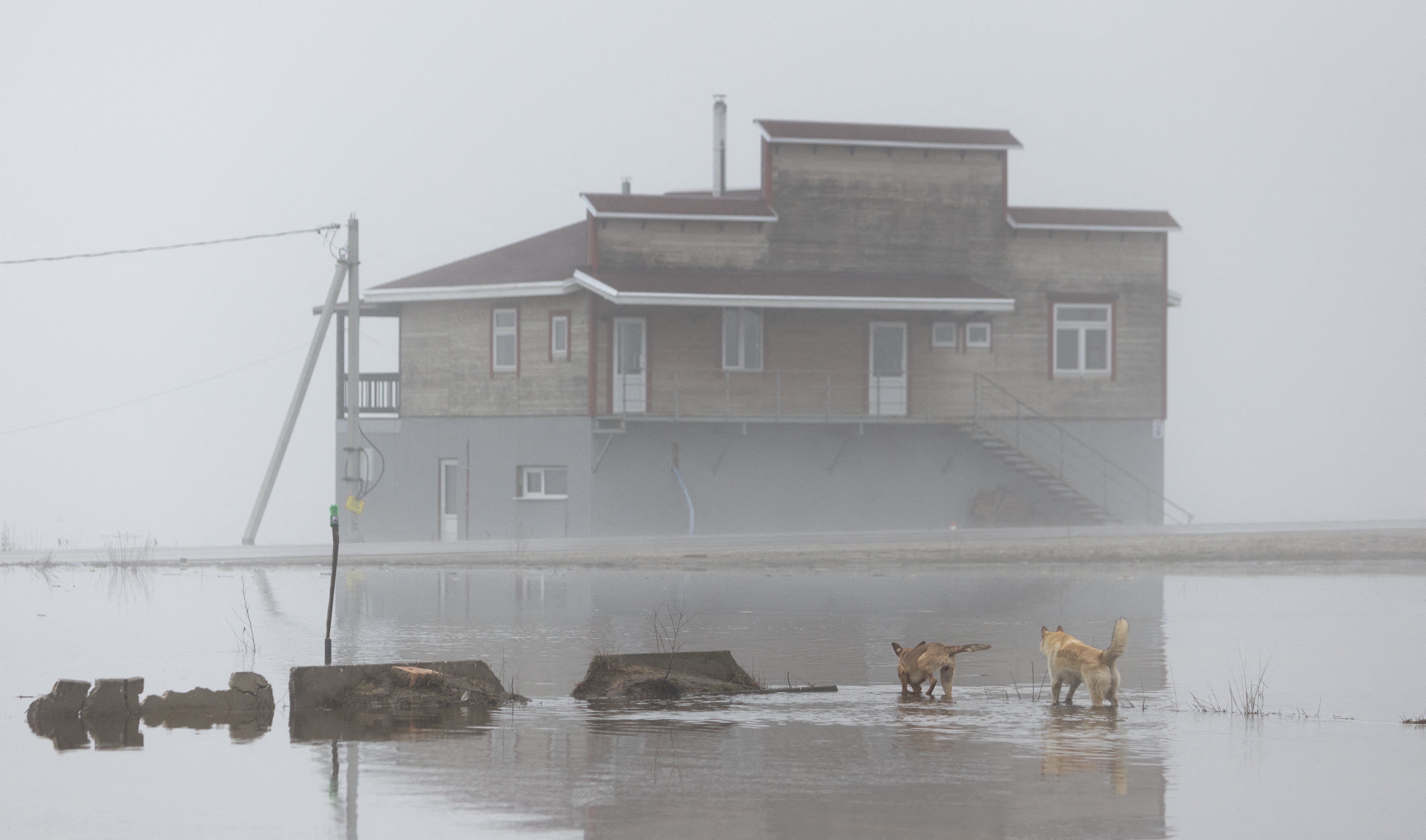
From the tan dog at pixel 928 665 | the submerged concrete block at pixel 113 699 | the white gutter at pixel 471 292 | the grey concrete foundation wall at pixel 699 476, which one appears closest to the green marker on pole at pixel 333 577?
the submerged concrete block at pixel 113 699

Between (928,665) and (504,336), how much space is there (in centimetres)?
2798

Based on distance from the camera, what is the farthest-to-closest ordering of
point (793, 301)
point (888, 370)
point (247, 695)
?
1. point (888, 370)
2. point (793, 301)
3. point (247, 695)

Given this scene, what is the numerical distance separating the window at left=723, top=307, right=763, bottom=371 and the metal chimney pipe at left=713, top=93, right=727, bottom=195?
6.19 m

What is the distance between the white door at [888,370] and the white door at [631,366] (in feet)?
17.3

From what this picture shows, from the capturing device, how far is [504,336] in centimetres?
3994

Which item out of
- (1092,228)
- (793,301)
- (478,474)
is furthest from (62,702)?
(1092,228)

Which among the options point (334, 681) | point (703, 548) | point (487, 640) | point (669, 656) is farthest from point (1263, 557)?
point (334, 681)

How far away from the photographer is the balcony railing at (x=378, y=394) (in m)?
41.7

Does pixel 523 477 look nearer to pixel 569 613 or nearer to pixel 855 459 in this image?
pixel 855 459

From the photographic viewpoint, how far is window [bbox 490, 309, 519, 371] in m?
39.7

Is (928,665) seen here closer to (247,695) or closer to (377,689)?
(377,689)

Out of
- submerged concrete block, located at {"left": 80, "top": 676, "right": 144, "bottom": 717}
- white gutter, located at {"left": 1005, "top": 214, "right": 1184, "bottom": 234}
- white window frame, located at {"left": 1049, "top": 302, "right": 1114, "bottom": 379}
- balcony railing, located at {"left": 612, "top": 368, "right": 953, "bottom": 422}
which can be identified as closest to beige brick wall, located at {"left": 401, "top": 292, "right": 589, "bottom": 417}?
balcony railing, located at {"left": 612, "top": 368, "right": 953, "bottom": 422}

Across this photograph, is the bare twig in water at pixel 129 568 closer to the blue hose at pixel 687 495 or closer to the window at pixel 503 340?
the window at pixel 503 340

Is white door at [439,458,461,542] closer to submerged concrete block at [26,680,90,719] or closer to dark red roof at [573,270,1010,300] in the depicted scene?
dark red roof at [573,270,1010,300]
